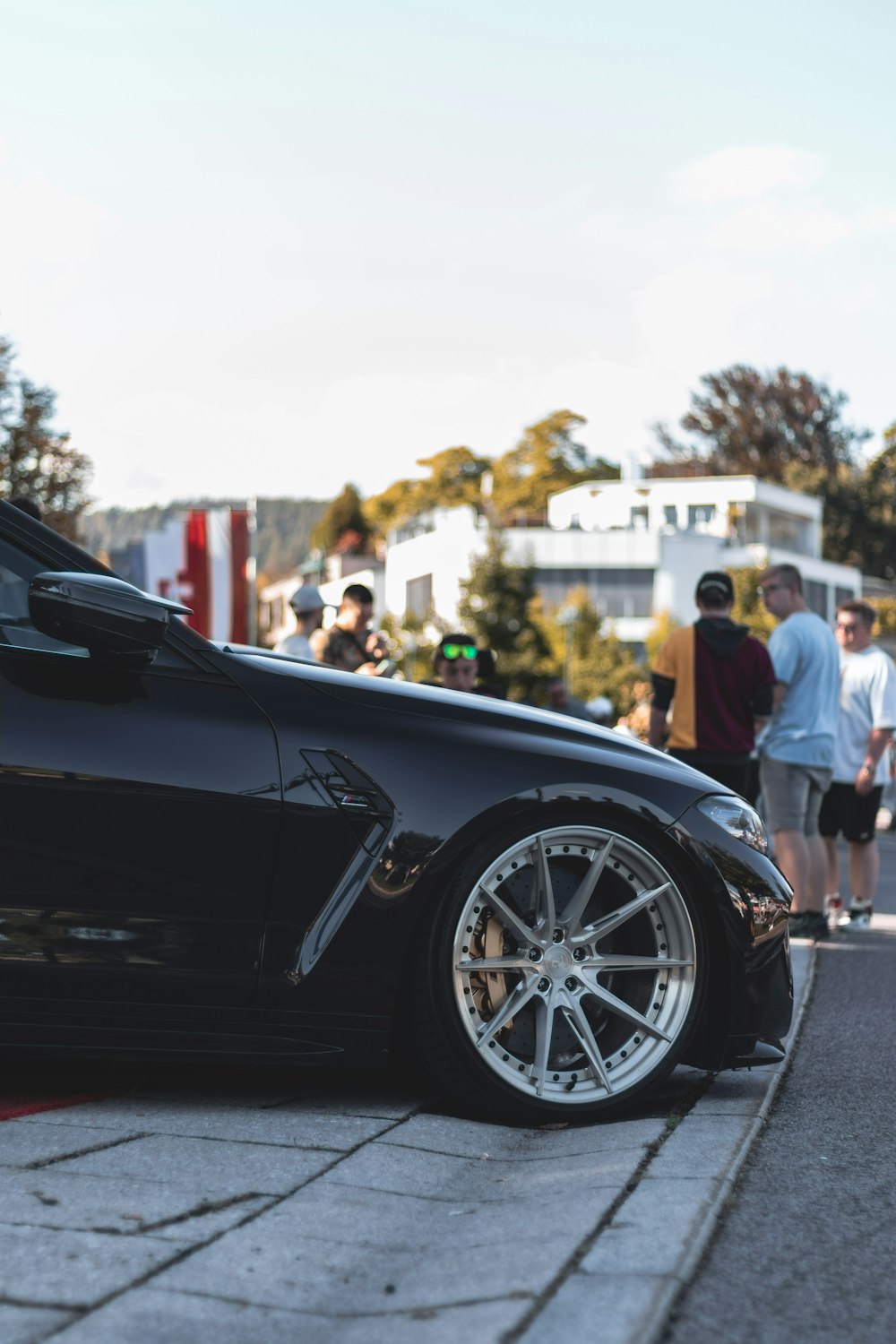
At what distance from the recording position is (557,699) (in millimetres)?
15484

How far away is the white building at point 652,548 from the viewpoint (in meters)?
84.4

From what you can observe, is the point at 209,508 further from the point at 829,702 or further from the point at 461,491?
the point at 461,491

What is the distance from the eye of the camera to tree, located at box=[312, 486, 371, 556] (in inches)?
5369

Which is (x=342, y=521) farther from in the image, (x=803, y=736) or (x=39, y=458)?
(x=803, y=736)

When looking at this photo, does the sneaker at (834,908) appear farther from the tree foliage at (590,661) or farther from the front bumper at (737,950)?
the tree foliage at (590,661)

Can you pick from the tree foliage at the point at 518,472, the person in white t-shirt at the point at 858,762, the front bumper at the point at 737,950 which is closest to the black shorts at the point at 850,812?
the person in white t-shirt at the point at 858,762

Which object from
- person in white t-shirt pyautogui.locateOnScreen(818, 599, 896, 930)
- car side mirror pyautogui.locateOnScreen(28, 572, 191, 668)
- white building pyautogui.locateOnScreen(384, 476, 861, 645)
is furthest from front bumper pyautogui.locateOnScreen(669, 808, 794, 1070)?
white building pyautogui.locateOnScreen(384, 476, 861, 645)

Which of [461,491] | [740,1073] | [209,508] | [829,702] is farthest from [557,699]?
[461,491]

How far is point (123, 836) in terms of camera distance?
3770mm

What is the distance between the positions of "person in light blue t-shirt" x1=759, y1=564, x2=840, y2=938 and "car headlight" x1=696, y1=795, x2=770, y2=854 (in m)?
4.40

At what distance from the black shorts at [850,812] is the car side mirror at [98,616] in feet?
20.4

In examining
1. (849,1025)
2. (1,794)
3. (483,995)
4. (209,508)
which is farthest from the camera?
(209,508)

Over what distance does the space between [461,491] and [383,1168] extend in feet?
362

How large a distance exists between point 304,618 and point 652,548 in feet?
249
